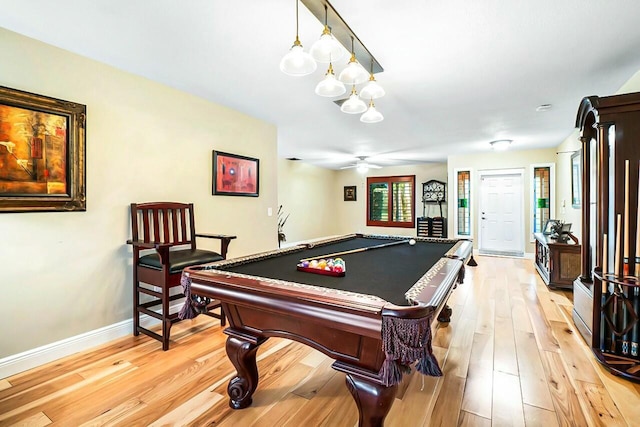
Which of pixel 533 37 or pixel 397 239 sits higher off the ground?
pixel 533 37

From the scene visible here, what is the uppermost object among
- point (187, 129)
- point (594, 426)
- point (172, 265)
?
point (187, 129)

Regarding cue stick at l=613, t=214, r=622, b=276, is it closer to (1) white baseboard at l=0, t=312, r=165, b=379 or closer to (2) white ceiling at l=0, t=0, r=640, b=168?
(2) white ceiling at l=0, t=0, r=640, b=168

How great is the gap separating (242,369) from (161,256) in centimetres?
114

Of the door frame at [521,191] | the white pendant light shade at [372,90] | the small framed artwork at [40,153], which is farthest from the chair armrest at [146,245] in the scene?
the door frame at [521,191]

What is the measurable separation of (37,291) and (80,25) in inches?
72.0

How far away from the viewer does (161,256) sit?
2.27 metres

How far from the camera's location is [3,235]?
6.46 feet

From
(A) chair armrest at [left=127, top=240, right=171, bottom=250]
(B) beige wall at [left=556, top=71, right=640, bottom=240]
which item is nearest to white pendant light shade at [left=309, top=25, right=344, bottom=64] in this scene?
(A) chair armrest at [left=127, top=240, right=171, bottom=250]

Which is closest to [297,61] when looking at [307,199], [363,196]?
[307,199]

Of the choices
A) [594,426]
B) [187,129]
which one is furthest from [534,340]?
[187,129]

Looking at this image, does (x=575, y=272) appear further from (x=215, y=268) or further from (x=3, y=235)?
(x=3, y=235)

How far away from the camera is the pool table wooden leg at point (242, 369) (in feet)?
5.19

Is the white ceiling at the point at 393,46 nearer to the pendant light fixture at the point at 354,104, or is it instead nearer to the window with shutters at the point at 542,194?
the pendant light fixture at the point at 354,104

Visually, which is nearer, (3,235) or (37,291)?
(3,235)
